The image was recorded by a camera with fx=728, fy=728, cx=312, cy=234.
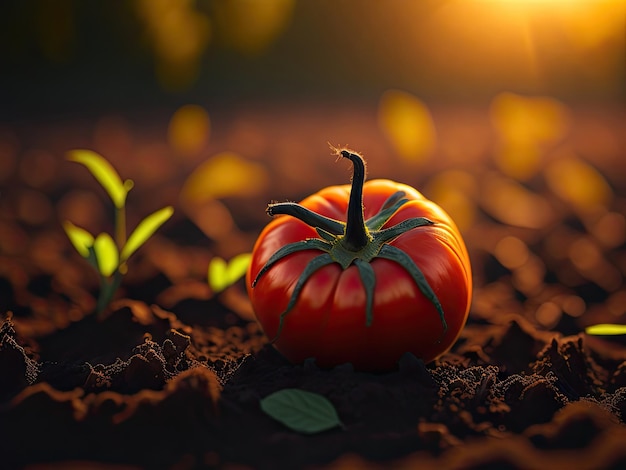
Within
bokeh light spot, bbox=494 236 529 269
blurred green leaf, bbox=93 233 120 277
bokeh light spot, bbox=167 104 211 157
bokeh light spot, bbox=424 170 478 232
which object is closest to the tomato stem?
blurred green leaf, bbox=93 233 120 277

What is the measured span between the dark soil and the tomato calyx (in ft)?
0.84

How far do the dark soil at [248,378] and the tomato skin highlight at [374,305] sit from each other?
0.07m

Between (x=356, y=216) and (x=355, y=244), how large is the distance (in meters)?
0.09

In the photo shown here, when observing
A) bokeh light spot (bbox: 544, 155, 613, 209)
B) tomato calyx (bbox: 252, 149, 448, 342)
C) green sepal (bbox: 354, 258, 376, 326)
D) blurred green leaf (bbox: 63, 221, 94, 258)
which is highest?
bokeh light spot (bbox: 544, 155, 613, 209)

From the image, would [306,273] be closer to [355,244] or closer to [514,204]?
[355,244]

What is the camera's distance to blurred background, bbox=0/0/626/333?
12.4 feet

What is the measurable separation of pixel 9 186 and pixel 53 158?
606 millimetres

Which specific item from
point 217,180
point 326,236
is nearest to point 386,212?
point 326,236

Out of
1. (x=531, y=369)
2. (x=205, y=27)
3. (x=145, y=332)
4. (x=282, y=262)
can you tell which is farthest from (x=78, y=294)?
(x=205, y=27)

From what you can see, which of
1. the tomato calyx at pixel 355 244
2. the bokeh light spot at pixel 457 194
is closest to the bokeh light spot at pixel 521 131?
the bokeh light spot at pixel 457 194

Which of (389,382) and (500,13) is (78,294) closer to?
(389,382)

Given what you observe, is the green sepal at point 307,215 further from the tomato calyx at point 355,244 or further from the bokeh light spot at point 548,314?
the bokeh light spot at point 548,314

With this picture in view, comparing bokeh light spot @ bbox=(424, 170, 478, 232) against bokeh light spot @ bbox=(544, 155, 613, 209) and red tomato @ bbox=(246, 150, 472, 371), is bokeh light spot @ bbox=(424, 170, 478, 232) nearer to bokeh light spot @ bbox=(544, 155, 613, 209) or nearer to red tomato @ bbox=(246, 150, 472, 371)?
bokeh light spot @ bbox=(544, 155, 613, 209)

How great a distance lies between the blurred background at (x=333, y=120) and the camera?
3775mm
